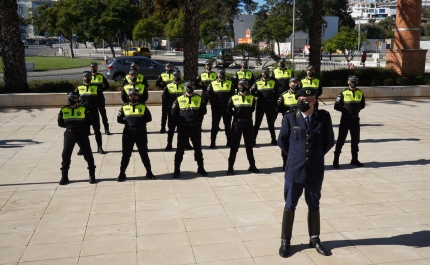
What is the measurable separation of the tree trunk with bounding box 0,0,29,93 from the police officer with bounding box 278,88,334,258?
15418mm

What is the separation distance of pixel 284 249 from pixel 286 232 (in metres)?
0.22

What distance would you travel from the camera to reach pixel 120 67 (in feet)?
83.3

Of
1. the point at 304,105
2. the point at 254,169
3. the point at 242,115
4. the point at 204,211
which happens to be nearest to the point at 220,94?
the point at 242,115

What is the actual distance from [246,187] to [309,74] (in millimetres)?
3972

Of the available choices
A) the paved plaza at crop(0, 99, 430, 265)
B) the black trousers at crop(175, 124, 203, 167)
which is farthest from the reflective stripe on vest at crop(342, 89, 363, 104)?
the black trousers at crop(175, 124, 203, 167)

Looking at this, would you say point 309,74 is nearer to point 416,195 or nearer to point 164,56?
point 416,195

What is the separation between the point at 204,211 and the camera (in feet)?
25.3

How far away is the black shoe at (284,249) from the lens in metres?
6.07

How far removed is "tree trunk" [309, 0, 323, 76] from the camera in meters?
19.8

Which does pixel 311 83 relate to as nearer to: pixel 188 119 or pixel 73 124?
pixel 188 119

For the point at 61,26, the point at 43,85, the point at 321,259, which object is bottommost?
the point at 321,259

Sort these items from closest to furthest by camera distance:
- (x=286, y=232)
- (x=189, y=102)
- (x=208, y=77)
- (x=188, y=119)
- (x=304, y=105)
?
(x=304, y=105), (x=286, y=232), (x=188, y=119), (x=189, y=102), (x=208, y=77)

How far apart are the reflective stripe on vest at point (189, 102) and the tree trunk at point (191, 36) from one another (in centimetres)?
894

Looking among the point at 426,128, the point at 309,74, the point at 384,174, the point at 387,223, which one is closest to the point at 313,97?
the point at 387,223
